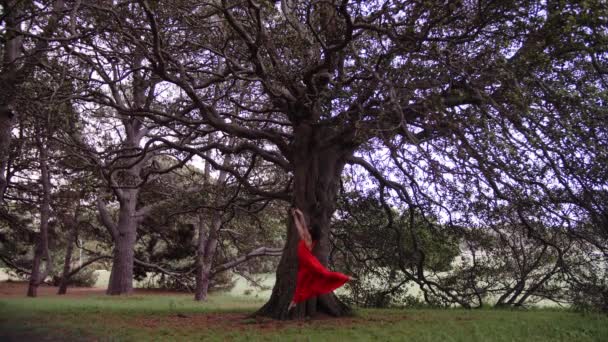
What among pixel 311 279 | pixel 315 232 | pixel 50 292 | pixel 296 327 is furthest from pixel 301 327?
pixel 50 292

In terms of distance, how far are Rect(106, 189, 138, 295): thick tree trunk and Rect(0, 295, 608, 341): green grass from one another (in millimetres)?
9145

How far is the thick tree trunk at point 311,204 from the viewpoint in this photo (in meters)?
10.1

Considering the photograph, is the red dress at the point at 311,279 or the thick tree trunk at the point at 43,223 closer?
the red dress at the point at 311,279

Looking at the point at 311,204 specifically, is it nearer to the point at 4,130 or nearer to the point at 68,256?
the point at 4,130

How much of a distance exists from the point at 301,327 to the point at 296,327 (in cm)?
9

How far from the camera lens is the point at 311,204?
1072cm

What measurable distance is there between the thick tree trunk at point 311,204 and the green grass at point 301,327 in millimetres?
504

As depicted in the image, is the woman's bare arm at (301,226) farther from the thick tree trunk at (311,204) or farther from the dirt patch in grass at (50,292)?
the dirt patch in grass at (50,292)

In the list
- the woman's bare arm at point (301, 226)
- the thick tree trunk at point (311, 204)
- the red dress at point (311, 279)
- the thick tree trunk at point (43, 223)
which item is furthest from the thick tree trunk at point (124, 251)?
the red dress at point (311, 279)

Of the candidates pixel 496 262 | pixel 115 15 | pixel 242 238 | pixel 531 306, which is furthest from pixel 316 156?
pixel 242 238

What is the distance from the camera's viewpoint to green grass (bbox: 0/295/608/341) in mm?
7754

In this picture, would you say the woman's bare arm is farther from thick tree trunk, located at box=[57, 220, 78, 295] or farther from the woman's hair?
thick tree trunk, located at box=[57, 220, 78, 295]

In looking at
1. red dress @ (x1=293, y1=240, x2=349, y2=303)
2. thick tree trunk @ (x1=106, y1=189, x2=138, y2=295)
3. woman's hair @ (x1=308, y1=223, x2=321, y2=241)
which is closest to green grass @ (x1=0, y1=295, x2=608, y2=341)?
red dress @ (x1=293, y1=240, x2=349, y2=303)

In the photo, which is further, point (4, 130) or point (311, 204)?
point (4, 130)
